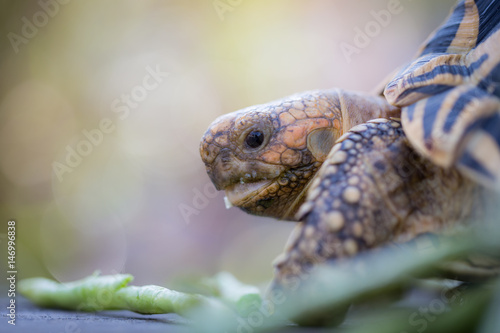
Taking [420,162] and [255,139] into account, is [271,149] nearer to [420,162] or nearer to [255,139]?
[255,139]

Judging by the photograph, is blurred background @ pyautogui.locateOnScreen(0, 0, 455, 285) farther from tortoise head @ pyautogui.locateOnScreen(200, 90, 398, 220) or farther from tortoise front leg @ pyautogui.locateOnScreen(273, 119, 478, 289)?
tortoise front leg @ pyautogui.locateOnScreen(273, 119, 478, 289)

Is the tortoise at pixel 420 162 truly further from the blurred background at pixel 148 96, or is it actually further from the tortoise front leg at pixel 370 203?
the blurred background at pixel 148 96

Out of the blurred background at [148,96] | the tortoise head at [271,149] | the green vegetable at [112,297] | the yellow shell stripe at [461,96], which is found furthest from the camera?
the blurred background at [148,96]

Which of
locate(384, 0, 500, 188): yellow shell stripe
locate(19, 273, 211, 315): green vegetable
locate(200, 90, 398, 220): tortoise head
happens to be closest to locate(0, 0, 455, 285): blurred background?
locate(19, 273, 211, 315): green vegetable

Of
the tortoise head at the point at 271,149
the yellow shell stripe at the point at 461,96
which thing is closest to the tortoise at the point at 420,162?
the yellow shell stripe at the point at 461,96

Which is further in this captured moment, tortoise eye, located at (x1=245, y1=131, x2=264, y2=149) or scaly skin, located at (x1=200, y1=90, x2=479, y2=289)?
tortoise eye, located at (x1=245, y1=131, x2=264, y2=149)

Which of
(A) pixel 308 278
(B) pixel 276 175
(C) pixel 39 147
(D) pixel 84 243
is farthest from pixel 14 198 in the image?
(A) pixel 308 278
